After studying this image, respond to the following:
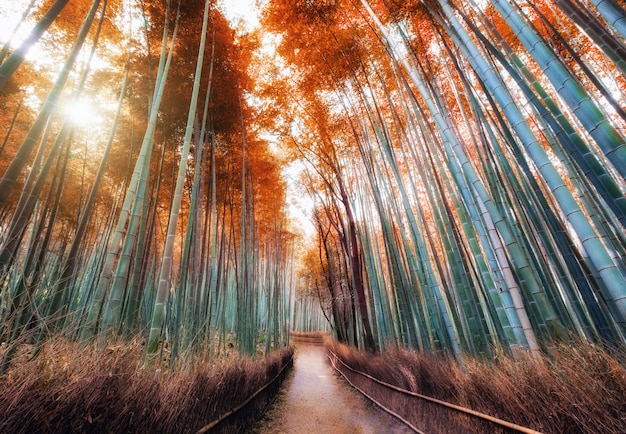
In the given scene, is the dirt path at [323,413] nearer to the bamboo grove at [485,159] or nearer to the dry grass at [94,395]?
the bamboo grove at [485,159]

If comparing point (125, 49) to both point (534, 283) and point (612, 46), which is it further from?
point (534, 283)

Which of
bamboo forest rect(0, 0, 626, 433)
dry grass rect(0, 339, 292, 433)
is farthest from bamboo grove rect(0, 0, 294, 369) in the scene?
dry grass rect(0, 339, 292, 433)

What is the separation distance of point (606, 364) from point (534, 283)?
1.72 ft

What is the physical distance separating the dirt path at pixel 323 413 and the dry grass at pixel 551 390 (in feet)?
3.84

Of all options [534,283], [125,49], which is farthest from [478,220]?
[125,49]

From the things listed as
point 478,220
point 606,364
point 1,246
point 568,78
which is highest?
point 568,78

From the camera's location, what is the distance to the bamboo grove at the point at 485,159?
139 cm

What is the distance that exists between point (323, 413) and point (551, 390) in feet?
10.4

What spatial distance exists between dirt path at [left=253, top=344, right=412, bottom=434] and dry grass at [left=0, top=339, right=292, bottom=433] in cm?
177

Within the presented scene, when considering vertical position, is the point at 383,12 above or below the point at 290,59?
below

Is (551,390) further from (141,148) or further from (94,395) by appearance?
(141,148)

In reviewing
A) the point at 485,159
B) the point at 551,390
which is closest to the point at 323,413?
the point at 551,390

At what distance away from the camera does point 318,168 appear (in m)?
6.50

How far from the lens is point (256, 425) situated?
121 inches
